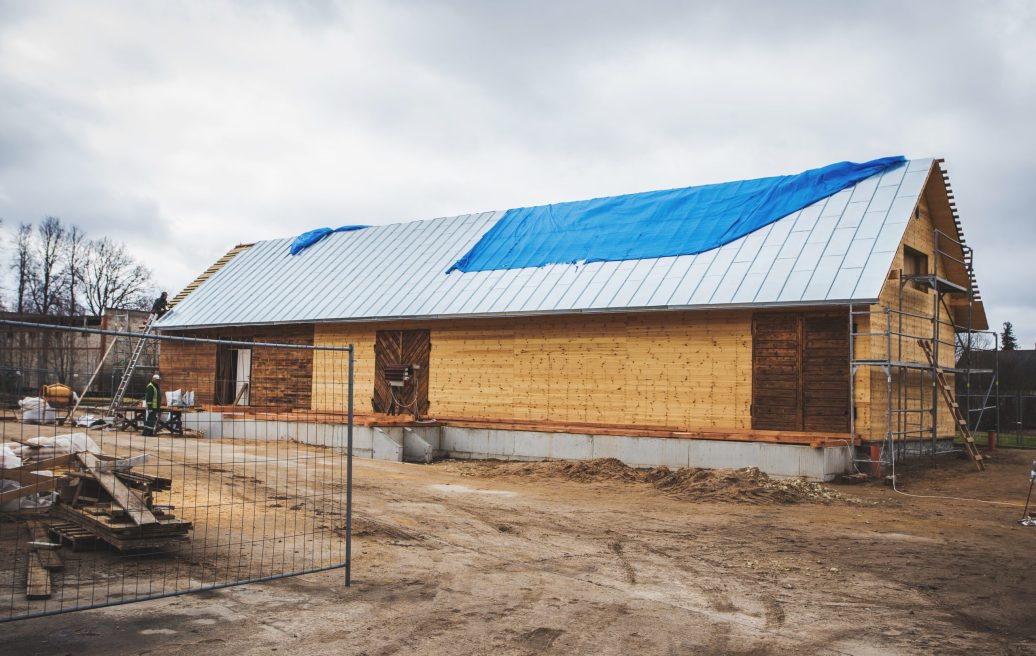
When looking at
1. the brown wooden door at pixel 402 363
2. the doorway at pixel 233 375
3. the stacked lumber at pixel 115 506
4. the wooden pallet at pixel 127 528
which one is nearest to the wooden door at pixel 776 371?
the brown wooden door at pixel 402 363

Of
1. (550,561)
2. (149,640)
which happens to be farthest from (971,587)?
(149,640)

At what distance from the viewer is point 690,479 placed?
51.1ft

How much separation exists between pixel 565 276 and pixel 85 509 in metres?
14.2

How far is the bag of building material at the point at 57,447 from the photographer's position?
9.70m

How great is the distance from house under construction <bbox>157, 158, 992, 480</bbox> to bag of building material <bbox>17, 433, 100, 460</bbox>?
440cm

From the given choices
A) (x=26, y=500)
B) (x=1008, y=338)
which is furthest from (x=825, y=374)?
(x=1008, y=338)

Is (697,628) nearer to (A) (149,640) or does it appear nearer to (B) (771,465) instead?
(A) (149,640)

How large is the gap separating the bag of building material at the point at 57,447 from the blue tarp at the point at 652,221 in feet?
44.4

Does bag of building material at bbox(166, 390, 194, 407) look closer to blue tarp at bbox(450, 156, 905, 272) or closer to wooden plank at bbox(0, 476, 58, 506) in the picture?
blue tarp at bbox(450, 156, 905, 272)

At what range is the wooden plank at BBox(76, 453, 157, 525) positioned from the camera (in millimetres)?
8211

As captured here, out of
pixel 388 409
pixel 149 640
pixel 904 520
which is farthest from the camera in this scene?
pixel 388 409

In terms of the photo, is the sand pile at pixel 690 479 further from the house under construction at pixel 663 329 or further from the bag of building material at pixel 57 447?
the bag of building material at pixel 57 447

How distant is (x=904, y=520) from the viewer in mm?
12602

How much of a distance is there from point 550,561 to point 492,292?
13053 mm
